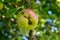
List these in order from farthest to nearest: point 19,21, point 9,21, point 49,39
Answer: point 49,39 < point 9,21 < point 19,21

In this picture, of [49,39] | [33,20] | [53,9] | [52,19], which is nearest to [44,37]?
[49,39]

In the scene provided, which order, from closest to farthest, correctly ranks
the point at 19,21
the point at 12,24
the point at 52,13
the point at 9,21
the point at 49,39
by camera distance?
the point at 19,21
the point at 9,21
the point at 12,24
the point at 49,39
the point at 52,13

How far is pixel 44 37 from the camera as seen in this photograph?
69.2 inches

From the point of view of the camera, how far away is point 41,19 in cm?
171

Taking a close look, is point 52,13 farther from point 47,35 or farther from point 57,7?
point 47,35

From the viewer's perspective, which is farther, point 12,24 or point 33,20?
point 12,24

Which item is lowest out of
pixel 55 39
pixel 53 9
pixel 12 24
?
pixel 55 39

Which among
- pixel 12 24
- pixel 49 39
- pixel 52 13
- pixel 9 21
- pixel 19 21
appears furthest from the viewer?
pixel 52 13

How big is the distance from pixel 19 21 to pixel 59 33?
1102mm

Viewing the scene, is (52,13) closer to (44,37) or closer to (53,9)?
(53,9)

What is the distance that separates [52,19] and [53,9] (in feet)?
0.46

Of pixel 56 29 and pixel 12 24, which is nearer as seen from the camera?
pixel 12 24

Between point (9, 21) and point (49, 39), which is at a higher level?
point (9, 21)

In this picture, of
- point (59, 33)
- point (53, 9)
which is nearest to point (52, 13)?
point (53, 9)
